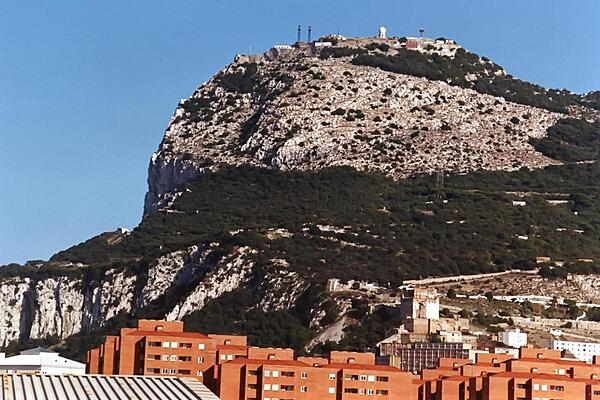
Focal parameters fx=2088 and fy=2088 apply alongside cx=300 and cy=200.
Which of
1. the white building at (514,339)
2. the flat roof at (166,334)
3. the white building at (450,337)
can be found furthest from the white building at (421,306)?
the flat roof at (166,334)

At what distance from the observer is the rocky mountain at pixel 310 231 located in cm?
15725

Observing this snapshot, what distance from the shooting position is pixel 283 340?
143125mm

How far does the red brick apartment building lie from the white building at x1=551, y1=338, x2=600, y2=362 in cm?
2545

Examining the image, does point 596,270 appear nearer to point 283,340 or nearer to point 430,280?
point 430,280

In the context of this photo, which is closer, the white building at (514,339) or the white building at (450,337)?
the white building at (514,339)

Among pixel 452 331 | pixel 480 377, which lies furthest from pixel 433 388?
pixel 452 331

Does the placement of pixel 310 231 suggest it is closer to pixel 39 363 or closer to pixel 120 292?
pixel 120 292

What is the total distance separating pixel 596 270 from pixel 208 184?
4625 cm

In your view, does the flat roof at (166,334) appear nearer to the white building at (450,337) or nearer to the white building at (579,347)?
the white building at (450,337)

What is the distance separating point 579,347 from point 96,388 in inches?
2425

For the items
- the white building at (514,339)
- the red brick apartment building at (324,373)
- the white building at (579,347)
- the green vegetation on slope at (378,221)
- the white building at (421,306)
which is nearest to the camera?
the red brick apartment building at (324,373)

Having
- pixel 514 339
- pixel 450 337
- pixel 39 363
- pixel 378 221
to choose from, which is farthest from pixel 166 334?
pixel 378 221

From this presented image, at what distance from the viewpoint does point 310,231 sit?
172m

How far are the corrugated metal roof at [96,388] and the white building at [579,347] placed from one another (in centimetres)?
5141
